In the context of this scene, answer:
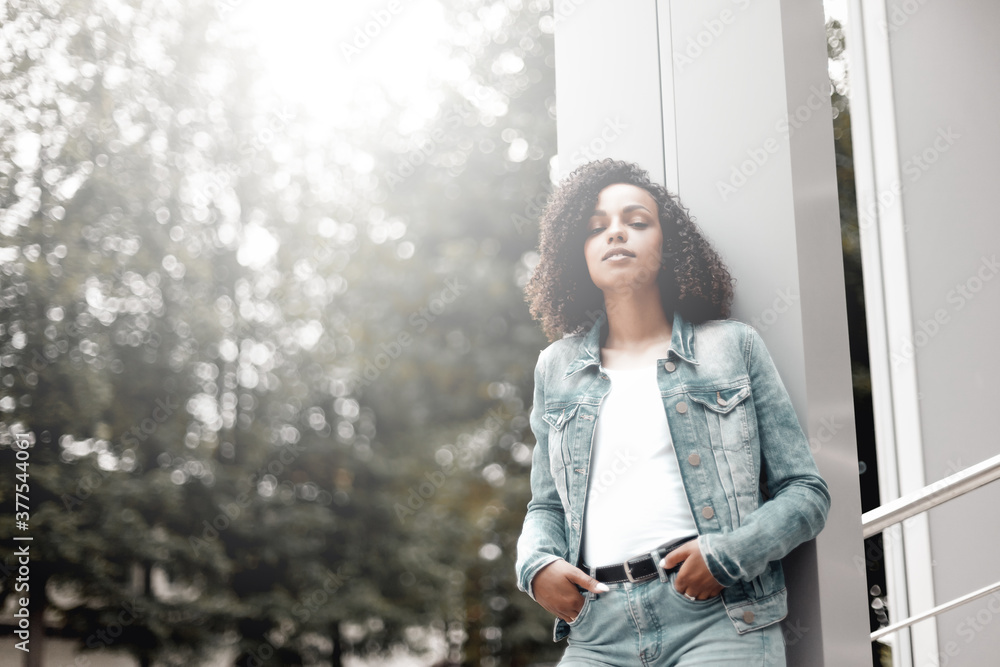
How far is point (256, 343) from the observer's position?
6242mm

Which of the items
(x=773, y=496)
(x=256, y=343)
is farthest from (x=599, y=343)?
(x=256, y=343)

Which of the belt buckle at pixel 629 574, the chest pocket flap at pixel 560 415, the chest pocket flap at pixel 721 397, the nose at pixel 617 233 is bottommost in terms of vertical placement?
the belt buckle at pixel 629 574

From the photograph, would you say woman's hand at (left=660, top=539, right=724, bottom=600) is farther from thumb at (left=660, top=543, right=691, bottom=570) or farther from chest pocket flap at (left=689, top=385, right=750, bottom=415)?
chest pocket flap at (left=689, top=385, right=750, bottom=415)

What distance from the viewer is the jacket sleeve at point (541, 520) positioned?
3.96ft

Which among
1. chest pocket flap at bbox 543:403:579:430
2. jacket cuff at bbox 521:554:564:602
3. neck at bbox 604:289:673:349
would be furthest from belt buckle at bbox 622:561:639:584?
neck at bbox 604:289:673:349

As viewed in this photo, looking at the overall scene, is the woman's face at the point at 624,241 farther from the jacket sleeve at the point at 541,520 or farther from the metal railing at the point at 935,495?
the metal railing at the point at 935,495

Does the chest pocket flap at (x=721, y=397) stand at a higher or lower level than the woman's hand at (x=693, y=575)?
higher

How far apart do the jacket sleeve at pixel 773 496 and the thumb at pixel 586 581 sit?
0.15 meters

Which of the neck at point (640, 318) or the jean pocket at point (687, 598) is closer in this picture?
the jean pocket at point (687, 598)

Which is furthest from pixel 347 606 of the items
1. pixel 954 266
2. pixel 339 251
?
pixel 954 266

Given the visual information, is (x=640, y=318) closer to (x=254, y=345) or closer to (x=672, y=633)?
(x=672, y=633)

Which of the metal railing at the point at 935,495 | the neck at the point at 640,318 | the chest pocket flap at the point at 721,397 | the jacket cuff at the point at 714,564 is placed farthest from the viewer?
the metal railing at the point at 935,495

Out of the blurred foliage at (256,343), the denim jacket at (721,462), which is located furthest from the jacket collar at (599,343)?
the blurred foliage at (256,343)

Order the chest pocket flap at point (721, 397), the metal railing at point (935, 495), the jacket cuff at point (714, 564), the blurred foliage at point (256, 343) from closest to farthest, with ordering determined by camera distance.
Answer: the jacket cuff at point (714, 564) < the chest pocket flap at point (721, 397) < the metal railing at point (935, 495) < the blurred foliage at point (256, 343)
